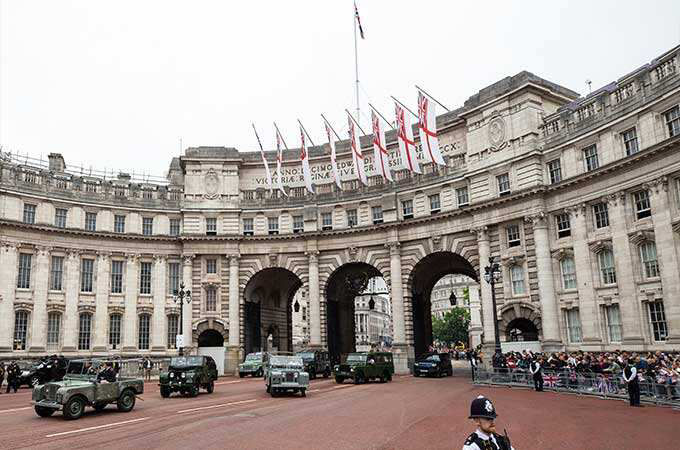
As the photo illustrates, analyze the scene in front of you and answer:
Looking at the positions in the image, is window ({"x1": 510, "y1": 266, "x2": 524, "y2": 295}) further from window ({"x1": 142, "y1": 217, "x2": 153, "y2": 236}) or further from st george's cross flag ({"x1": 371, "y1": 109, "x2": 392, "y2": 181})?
window ({"x1": 142, "y1": 217, "x2": 153, "y2": 236})

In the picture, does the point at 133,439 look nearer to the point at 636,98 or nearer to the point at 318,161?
the point at 636,98

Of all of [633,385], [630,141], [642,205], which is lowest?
[633,385]

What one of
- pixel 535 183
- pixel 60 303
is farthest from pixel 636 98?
pixel 60 303

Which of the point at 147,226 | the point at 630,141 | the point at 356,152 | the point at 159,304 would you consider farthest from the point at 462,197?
the point at 147,226

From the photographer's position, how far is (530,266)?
40.3 m

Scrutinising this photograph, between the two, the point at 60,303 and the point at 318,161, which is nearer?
the point at 60,303

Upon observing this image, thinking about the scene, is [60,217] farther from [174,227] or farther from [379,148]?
[379,148]

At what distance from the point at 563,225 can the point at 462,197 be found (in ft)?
29.6

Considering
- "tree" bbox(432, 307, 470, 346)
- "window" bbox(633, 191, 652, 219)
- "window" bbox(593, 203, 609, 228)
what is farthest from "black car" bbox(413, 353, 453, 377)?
"tree" bbox(432, 307, 470, 346)

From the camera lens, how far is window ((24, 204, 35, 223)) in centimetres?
4700

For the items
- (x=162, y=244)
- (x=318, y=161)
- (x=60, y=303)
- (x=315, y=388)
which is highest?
(x=318, y=161)

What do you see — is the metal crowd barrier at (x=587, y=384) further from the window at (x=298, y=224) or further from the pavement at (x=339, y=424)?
the window at (x=298, y=224)

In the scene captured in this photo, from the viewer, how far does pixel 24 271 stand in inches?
1826

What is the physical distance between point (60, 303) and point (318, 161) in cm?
2454
